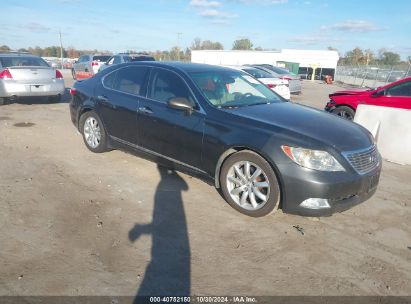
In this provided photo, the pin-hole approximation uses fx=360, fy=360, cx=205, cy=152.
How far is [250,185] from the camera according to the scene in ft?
13.4

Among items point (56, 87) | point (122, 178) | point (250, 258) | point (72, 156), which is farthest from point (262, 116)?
point (56, 87)

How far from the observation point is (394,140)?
7.00 metres

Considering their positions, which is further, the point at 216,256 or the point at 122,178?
the point at 122,178

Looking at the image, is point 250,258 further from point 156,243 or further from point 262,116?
point 262,116

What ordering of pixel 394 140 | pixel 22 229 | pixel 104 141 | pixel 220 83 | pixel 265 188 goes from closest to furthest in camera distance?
pixel 22 229, pixel 265 188, pixel 220 83, pixel 104 141, pixel 394 140

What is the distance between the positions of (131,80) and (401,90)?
6.17 metres

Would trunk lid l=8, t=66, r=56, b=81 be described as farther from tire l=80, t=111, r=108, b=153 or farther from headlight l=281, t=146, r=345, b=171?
headlight l=281, t=146, r=345, b=171

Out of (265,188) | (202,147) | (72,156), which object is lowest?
(72,156)

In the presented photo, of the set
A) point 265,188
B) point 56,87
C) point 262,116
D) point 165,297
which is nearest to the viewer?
point 165,297

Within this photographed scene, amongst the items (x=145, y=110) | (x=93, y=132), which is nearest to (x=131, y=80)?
(x=145, y=110)

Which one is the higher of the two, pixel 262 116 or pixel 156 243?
pixel 262 116

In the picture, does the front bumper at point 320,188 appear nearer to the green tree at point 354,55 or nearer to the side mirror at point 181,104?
the side mirror at point 181,104

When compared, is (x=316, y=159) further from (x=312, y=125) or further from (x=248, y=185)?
(x=248, y=185)

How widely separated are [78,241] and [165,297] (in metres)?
1.21
